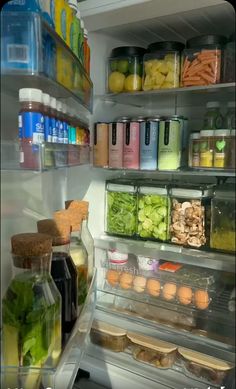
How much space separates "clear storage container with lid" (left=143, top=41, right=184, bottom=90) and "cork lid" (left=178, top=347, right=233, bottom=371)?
37.6 inches

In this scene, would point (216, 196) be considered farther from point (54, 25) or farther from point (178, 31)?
point (54, 25)

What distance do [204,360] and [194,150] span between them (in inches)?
28.7

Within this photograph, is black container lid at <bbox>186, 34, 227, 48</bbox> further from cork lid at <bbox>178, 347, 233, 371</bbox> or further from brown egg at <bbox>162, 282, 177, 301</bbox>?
cork lid at <bbox>178, 347, 233, 371</bbox>

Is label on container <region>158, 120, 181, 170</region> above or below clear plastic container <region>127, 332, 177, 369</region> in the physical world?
above

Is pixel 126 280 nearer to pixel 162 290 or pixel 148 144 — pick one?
pixel 162 290

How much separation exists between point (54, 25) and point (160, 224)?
2.69 ft

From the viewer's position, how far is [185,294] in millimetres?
1223

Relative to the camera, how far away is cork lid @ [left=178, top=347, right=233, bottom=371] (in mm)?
1097

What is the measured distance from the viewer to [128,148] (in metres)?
1.28

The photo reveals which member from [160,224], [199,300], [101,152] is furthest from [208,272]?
[101,152]

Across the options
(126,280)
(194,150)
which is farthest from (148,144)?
(126,280)

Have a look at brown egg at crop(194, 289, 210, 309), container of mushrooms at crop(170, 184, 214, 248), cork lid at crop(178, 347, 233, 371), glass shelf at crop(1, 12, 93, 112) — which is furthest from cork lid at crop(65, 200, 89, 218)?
cork lid at crop(178, 347, 233, 371)

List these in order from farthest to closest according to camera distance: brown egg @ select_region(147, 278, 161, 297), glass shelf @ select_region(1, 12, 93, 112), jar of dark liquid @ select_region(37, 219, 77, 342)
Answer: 1. brown egg @ select_region(147, 278, 161, 297)
2. jar of dark liquid @ select_region(37, 219, 77, 342)
3. glass shelf @ select_region(1, 12, 93, 112)

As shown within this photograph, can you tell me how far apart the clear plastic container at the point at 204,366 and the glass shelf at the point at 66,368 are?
1.57ft
